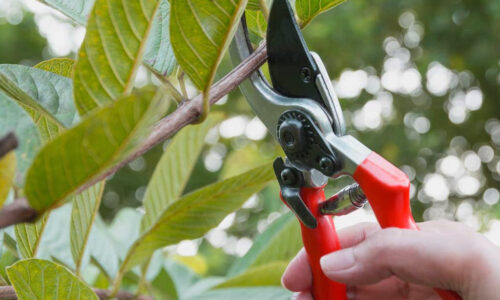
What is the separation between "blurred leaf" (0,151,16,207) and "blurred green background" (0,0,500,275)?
128 inches

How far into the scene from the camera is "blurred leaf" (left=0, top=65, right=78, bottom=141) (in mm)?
379

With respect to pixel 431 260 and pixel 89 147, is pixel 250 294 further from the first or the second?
pixel 89 147

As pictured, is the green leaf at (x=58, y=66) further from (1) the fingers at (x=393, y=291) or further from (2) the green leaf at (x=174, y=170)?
(1) the fingers at (x=393, y=291)

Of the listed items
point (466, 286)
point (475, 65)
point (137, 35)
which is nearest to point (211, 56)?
point (137, 35)

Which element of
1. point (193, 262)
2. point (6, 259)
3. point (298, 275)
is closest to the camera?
point (6, 259)

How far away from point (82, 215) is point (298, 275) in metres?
0.26

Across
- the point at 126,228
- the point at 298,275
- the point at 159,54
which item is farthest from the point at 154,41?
the point at 126,228

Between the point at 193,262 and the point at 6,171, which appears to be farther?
the point at 193,262

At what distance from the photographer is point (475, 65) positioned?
442 centimetres

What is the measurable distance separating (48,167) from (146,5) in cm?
13

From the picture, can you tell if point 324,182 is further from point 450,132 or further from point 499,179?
point 499,179

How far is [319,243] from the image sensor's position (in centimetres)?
64

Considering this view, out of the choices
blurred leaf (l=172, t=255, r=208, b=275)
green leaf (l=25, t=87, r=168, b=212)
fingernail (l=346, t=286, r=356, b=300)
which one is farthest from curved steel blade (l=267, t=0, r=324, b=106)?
blurred leaf (l=172, t=255, r=208, b=275)

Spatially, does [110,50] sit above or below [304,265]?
above
